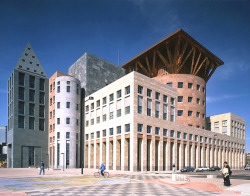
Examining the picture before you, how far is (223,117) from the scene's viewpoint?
92875mm

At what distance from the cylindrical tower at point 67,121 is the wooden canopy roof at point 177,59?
23.1 m

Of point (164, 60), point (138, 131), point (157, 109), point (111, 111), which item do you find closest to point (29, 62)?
point (111, 111)

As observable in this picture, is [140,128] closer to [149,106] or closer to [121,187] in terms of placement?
[149,106]

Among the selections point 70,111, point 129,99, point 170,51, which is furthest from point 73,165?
point 170,51

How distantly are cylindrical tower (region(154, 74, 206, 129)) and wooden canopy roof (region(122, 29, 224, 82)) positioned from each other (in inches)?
94.6

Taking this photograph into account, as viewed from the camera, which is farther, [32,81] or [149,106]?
[32,81]

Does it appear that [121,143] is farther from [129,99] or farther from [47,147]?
[47,147]

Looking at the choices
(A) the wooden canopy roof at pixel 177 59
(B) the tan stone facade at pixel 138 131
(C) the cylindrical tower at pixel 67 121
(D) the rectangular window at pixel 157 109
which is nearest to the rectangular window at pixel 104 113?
(B) the tan stone facade at pixel 138 131

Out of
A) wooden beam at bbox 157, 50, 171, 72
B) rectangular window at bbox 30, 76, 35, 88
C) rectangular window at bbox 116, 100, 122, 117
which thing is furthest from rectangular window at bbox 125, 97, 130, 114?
rectangular window at bbox 30, 76, 35, 88

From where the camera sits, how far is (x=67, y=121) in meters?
64.3

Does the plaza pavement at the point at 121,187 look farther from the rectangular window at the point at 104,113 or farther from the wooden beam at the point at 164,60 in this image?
the wooden beam at the point at 164,60

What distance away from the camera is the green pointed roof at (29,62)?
73.3 metres

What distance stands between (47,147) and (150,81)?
39148 millimetres

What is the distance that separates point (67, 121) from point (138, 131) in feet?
77.1
